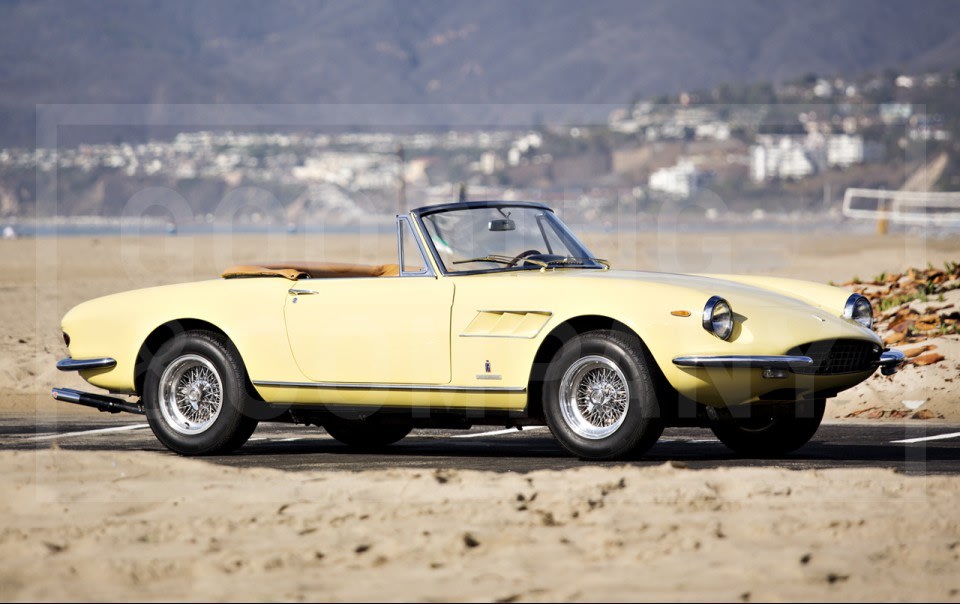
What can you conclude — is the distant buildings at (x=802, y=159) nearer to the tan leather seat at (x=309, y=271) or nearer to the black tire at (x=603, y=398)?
the tan leather seat at (x=309, y=271)

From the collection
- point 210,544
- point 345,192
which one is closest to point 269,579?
point 210,544

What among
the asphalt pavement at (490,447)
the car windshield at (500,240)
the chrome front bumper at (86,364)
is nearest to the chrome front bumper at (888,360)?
the asphalt pavement at (490,447)

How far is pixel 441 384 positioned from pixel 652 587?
347cm

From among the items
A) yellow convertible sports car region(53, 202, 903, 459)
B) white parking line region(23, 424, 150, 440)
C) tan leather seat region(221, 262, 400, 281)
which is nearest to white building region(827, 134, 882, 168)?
white parking line region(23, 424, 150, 440)

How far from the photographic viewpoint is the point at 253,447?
9.57 m

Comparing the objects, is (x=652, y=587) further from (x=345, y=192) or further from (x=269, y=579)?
(x=345, y=192)

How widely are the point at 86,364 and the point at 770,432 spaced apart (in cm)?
422

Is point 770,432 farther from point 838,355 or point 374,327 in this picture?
point 374,327

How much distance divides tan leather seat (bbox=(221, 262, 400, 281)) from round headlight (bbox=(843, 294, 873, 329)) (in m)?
2.63

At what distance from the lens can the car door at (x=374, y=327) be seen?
8.34 m

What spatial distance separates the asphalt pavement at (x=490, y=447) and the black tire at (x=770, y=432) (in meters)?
0.10

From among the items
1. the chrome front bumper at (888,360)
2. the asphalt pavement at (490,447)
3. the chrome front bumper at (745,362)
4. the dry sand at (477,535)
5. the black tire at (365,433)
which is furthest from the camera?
the black tire at (365,433)

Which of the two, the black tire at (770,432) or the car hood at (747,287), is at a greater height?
the car hood at (747,287)

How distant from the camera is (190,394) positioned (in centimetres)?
905
